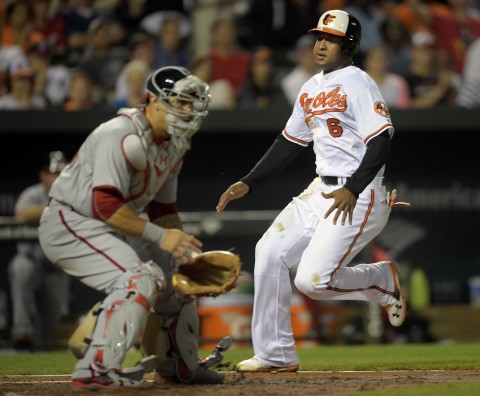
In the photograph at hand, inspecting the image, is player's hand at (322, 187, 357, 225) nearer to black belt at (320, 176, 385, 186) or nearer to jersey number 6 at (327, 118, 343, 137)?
black belt at (320, 176, 385, 186)

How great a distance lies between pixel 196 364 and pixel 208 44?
606 centimetres

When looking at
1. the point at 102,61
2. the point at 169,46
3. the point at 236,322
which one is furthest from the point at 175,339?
the point at 169,46

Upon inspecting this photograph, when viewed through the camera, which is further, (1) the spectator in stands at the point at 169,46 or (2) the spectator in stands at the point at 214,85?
(1) the spectator in stands at the point at 169,46

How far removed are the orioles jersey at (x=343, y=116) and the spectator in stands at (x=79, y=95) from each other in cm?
460

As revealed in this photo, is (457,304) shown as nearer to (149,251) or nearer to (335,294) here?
(335,294)

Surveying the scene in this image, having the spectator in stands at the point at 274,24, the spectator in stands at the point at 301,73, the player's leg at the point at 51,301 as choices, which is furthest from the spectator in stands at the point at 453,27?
the player's leg at the point at 51,301

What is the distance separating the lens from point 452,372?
5.50m

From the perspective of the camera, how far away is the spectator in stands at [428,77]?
1012 centimetres

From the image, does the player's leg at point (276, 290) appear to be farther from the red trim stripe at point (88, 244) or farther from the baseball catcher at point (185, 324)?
the red trim stripe at point (88, 244)

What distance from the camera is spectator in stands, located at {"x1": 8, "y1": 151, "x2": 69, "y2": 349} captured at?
28.4ft

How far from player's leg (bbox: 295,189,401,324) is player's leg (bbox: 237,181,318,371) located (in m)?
0.13

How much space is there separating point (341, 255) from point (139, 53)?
17.5ft

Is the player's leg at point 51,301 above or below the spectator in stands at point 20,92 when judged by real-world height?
below

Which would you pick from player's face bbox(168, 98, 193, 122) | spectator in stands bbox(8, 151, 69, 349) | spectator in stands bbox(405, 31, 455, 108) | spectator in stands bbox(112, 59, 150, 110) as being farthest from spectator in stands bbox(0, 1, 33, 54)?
player's face bbox(168, 98, 193, 122)
